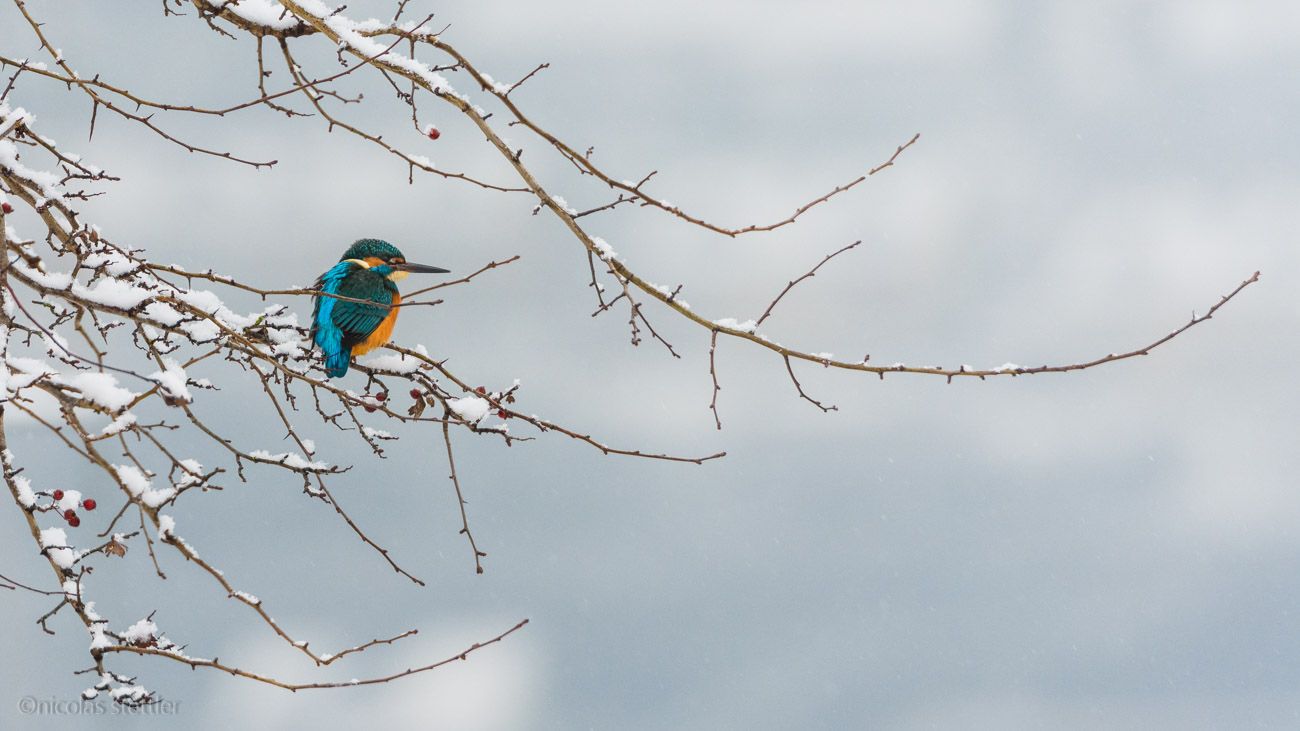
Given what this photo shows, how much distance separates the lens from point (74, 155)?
4.37 m

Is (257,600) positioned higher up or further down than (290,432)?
further down

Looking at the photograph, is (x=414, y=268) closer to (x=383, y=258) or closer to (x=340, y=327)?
(x=383, y=258)

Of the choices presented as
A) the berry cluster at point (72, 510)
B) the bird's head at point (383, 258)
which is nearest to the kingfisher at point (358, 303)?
the bird's head at point (383, 258)

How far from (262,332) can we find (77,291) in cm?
78

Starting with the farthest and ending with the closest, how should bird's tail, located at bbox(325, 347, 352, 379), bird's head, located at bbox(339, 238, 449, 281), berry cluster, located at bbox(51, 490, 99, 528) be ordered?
bird's head, located at bbox(339, 238, 449, 281) → bird's tail, located at bbox(325, 347, 352, 379) → berry cluster, located at bbox(51, 490, 99, 528)

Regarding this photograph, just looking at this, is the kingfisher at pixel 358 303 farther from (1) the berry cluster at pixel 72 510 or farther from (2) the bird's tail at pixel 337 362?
(1) the berry cluster at pixel 72 510

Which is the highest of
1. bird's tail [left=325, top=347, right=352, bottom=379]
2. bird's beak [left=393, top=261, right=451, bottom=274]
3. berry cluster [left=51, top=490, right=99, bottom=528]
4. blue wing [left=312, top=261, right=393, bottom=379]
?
bird's beak [left=393, top=261, right=451, bottom=274]

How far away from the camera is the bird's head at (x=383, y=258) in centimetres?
587

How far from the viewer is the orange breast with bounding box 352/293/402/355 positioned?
496 centimetres

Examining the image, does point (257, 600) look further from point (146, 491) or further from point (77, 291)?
point (77, 291)

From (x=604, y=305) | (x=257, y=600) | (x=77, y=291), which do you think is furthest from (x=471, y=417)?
(x=77, y=291)

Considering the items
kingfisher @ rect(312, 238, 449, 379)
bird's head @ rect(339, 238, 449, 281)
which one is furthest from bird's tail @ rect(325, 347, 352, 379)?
bird's head @ rect(339, 238, 449, 281)

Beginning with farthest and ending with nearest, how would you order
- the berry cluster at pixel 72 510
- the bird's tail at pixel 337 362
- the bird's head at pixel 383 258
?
1. the bird's head at pixel 383 258
2. the bird's tail at pixel 337 362
3. the berry cluster at pixel 72 510

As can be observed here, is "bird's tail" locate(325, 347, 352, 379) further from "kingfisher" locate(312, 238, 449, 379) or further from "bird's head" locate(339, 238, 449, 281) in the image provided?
"bird's head" locate(339, 238, 449, 281)
